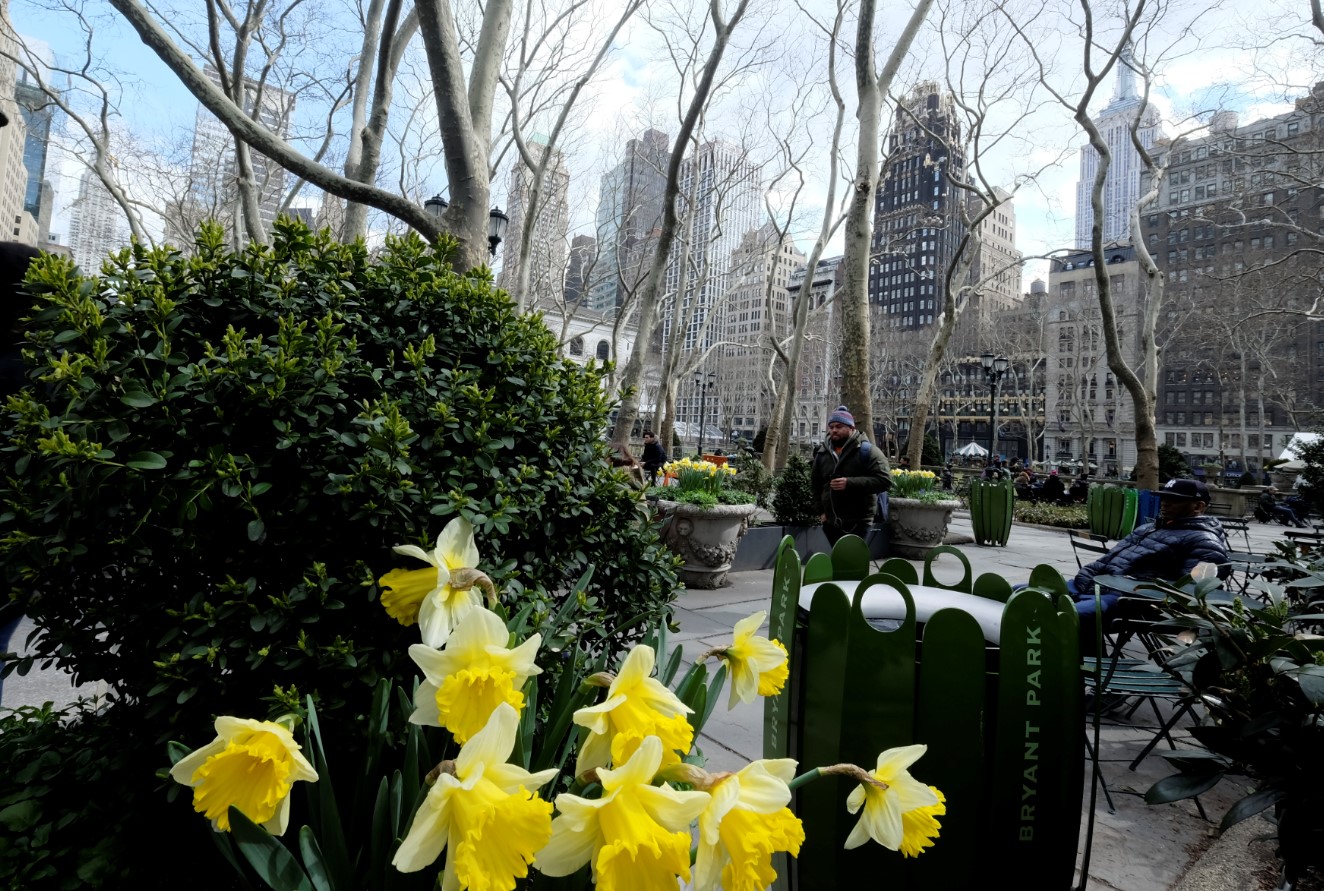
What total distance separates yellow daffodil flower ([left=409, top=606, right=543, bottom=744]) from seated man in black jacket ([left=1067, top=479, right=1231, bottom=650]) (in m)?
4.08

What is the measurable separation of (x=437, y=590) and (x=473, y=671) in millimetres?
235

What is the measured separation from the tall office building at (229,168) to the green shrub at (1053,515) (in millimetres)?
19450

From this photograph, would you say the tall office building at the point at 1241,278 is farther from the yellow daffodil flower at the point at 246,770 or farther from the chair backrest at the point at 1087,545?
the yellow daffodil flower at the point at 246,770

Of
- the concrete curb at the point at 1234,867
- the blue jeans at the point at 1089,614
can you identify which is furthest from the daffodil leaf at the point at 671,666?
the blue jeans at the point at 1089,614

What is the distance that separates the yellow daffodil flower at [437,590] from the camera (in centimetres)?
107

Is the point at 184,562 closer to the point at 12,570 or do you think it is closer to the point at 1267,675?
the point at 12,570

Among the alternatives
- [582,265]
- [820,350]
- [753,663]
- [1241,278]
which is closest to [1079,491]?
[1241,278]

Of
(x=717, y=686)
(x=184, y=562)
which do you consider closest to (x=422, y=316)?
(x=184, y=562)

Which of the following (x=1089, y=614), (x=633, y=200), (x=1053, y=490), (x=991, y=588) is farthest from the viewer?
(x=633, y=200)

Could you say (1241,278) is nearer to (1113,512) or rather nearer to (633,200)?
(1113,512)

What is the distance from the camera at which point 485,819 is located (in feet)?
2.43

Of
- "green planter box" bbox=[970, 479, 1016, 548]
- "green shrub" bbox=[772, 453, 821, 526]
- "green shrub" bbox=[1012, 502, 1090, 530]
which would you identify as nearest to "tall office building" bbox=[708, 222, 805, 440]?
"green shrub" bbox=[1012, 502, 1090, 530]

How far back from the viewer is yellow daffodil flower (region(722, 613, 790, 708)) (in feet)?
4.09

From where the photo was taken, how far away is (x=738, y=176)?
21.8 meters
